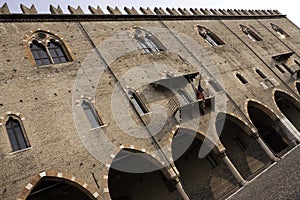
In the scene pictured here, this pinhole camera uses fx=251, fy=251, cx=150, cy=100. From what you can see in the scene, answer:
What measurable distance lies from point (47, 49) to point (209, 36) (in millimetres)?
12508

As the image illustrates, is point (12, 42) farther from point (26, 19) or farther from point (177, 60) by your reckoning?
point (177, 60)

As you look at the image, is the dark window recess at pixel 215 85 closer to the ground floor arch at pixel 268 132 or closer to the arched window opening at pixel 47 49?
the ground floor arch at pixel 268 132

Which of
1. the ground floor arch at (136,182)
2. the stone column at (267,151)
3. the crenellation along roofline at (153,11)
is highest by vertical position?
the crenellation along roofline at (153,11)

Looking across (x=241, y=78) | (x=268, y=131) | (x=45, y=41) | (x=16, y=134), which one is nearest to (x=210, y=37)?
(x=241, y=78)

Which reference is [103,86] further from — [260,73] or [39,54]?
[260,73]

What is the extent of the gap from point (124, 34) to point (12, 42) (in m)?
6.46

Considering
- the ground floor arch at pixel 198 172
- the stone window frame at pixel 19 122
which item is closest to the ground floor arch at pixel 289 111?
the ground floor arch at pixel 198 172

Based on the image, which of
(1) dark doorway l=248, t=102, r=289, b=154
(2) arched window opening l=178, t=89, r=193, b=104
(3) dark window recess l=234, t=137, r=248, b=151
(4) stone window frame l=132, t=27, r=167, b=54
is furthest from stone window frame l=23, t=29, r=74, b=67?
(1) dark doorway l=248, t=102, r=289, b=154

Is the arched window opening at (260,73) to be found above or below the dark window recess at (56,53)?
below

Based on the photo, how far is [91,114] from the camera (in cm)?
1105

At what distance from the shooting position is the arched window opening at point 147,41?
16188 mm

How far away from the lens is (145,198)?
41.9 feet

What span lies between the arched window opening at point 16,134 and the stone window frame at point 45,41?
319cm

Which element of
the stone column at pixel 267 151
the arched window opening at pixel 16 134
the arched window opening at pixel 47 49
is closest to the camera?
the arched window opening at pixel 16 134
